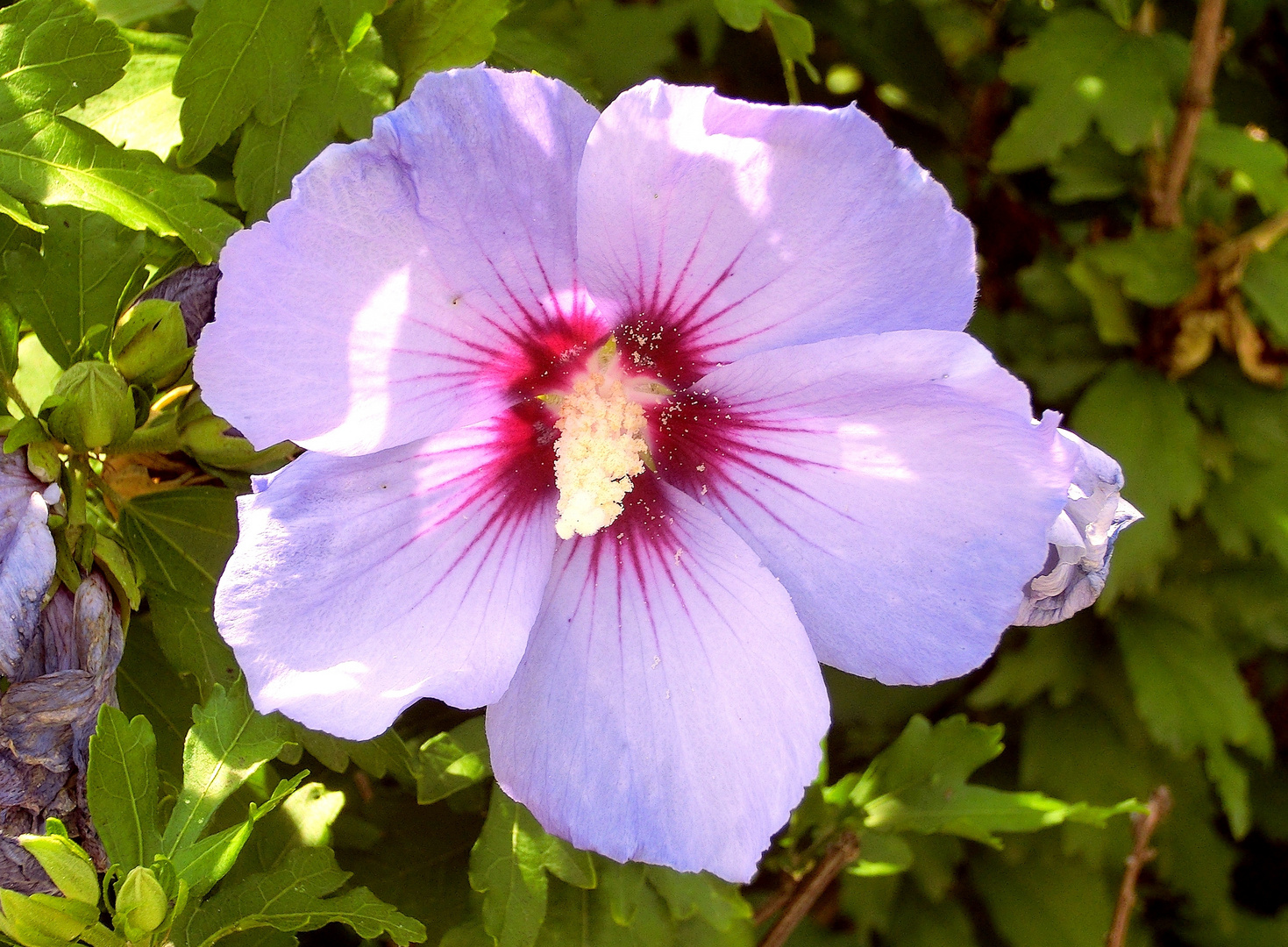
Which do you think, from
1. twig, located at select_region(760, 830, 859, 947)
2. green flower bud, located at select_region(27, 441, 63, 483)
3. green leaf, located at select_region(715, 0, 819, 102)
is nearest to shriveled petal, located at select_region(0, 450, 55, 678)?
green flower bud, located at select_region(27, 441, 63, 483)

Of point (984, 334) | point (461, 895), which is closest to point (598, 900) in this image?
point (461, 895)

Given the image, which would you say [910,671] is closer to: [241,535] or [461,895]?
[241,535]

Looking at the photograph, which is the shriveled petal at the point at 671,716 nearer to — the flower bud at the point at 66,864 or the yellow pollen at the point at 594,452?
the yellow pollen at the point at 594,452

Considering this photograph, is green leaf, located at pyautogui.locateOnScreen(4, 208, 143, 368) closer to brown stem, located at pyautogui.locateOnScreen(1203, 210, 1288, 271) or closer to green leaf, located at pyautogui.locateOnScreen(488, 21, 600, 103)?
green leaf, located at pyautogui.locateOnScreen(488, 21, 600, 103)

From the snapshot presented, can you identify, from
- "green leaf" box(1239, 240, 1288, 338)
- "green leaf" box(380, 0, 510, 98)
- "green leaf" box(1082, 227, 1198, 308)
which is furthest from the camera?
"green leaf" box(1082, 227, 1198, 308)

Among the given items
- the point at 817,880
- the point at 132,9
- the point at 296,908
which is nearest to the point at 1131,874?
the point at 817,880

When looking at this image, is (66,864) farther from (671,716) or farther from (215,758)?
(671,716)

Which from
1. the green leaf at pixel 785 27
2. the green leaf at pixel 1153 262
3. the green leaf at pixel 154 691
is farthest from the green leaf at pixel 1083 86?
the green leaf at pixel 154 691
